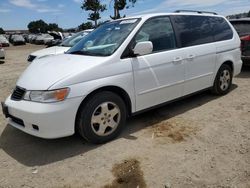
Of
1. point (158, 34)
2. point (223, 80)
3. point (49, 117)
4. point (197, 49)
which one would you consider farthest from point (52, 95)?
point (223, 80)

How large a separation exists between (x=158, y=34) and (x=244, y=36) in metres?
4.64

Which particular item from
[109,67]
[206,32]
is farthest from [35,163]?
[206,32]

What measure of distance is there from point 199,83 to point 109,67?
2173 millimetres

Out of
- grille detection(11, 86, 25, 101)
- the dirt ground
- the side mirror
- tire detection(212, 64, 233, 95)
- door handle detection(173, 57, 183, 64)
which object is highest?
the side mirror

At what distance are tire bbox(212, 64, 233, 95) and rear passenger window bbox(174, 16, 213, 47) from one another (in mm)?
757

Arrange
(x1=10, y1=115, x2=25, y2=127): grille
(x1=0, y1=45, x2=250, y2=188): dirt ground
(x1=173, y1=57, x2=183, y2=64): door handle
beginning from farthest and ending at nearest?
(x1=173, y1=57, x2=183, y2=64): door handle → (x1=10, y1=115, x2=25, y2=127): grille → (x1=0, y1=45, x2=250, y2=188): dirt ground

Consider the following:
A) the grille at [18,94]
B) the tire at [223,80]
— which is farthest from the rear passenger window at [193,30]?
the grille at [18,94]

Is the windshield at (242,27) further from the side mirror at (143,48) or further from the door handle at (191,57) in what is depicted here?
the side mirror at (143,48)

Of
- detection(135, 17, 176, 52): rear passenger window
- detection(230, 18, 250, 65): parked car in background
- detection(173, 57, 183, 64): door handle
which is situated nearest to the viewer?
detection(135, 17, 176, 52): rear passenger window

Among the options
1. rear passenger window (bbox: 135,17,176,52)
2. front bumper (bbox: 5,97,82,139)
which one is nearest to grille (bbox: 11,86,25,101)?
front bumper (bbox: 5,97,82,139)

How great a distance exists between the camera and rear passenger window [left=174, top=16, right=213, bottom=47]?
16.9ft

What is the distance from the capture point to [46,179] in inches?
134

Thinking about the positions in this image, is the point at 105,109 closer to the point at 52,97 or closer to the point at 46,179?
the point at 52,97

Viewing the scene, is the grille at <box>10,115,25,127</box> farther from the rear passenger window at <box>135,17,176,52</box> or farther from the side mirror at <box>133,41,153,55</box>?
the rear passenger window at <box>135,17,176,52</box>
